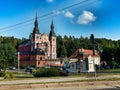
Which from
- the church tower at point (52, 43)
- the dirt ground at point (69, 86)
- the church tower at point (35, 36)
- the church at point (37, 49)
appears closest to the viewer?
the dirt ground at point (69, 86)

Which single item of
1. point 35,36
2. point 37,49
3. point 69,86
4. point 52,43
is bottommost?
point 69,86

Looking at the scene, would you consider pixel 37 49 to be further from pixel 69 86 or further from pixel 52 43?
pixel 69 86

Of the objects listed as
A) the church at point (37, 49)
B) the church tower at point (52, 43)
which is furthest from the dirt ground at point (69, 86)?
the church tower at point (52, 43)

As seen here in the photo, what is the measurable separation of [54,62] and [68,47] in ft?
175

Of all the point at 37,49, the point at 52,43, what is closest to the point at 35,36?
the point at 52,43

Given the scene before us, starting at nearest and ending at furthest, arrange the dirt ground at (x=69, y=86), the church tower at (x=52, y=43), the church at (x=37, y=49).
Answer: the dirt ground at (x=69, y=86) → the church at (x=37, y=49) → the church tower at (x=52, y=43)

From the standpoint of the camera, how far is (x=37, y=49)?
523 ft

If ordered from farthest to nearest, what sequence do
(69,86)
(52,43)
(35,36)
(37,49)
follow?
(52,43), (35,36), (37,49), (69,86)

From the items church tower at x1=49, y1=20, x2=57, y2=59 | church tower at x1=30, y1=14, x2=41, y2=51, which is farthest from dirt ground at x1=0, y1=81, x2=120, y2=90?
church tower at x1=30, y1=14, x2=41, y2=51

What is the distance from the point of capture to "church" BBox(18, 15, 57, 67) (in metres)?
151

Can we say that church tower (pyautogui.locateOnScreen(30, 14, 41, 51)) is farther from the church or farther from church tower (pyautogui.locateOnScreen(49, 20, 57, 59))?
church tower (pyautogui.locateOnScreen(49, 20, 57, 59))

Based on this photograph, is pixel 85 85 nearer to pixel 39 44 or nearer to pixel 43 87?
pixel 43 87

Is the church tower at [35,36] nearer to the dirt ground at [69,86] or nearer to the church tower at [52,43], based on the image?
the church tower at [52,43]

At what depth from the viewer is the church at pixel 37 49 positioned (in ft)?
495
